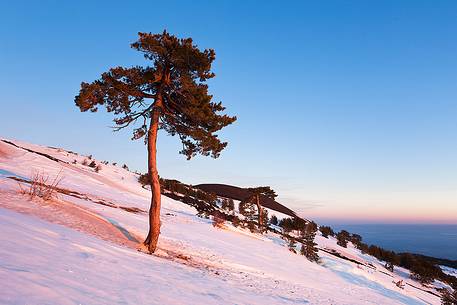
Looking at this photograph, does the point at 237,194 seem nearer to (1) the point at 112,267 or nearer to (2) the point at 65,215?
(2) the point at 65,215

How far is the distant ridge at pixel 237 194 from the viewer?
69438 mm

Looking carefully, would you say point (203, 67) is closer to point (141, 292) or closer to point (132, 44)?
point (132, 44)

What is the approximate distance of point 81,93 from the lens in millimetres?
14102

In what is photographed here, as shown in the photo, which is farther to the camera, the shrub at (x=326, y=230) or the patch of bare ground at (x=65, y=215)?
the shrub at (x=326, y=230)

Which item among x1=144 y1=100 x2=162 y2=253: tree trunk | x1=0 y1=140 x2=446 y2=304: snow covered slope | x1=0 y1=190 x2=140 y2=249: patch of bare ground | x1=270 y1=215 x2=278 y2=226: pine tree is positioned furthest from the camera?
x1=270 y1=215 x2=278 y2=226: pine tree

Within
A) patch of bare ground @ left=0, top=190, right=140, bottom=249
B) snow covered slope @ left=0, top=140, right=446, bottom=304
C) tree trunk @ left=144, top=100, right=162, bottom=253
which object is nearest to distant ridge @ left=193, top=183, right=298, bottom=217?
snow covered slope @ left=0, top=140, right=446, bottom=304

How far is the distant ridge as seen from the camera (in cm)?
6944

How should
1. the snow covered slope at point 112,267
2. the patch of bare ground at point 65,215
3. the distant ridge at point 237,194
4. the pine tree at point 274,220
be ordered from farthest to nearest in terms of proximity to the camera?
the distant ridge at point 237,194
the pine tree at point 274,220
the patch of bare ground at point 65,215
the snow covered slope at point 112,267

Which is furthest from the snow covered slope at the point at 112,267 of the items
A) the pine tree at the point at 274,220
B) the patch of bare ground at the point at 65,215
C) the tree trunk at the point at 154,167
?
the pine tree at the point at 274,220

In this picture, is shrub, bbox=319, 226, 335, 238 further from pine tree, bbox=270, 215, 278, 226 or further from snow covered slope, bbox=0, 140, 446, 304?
snow covered slope, bbox=0, 140, 446, 304

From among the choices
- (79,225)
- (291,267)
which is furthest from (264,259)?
(79,225)

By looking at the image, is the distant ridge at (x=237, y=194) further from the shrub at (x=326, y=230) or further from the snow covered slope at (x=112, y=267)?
the snow covered slope at (x=112, y=267)

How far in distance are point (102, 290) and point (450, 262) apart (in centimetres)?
9077

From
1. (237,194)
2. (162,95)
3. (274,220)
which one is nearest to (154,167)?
(162,95)
